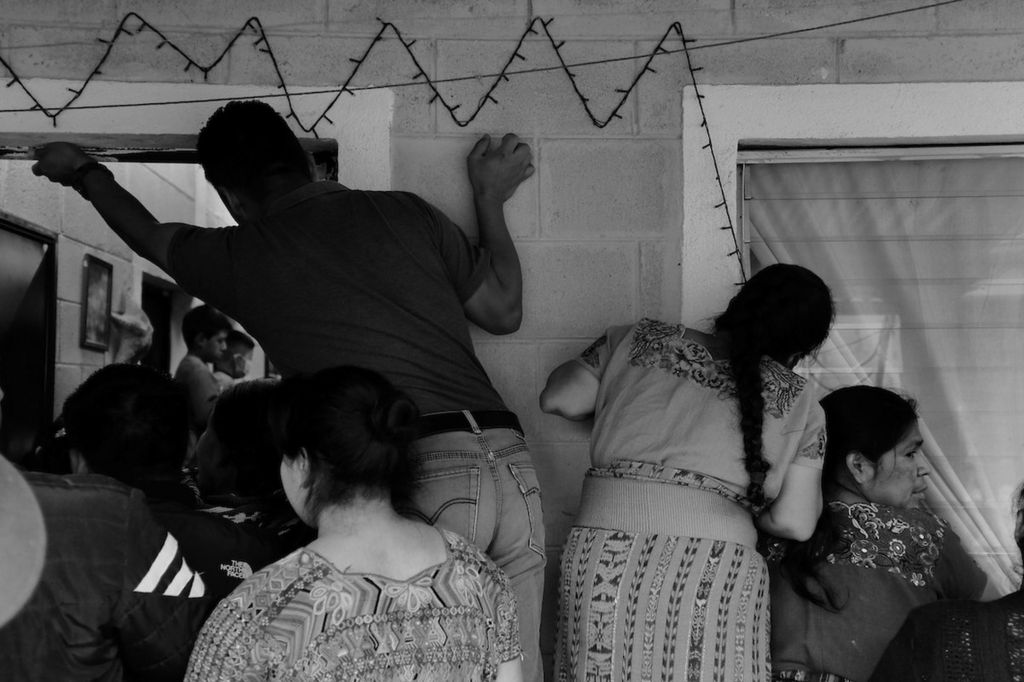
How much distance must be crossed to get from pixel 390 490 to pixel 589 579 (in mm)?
704

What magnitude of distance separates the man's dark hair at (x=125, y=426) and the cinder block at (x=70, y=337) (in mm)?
2033

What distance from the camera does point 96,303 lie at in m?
4.68

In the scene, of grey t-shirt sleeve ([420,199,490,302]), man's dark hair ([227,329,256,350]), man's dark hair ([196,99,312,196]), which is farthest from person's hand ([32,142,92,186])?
man's dark hair ([227,329,256,350])

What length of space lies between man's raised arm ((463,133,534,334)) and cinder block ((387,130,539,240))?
0.03 meters

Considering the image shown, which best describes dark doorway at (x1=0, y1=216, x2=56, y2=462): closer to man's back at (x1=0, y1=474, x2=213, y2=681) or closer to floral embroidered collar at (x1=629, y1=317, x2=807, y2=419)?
man's back at (x1=0, y1=474, x2=213, y2=681)

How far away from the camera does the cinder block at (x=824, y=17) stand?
3.10 m

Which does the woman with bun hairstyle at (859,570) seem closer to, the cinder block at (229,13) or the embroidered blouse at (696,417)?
the embroidered blouse at (696,417)

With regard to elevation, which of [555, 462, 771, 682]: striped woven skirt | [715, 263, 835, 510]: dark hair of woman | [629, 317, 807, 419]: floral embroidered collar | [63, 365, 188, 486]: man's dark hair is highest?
[715, 263, 835, 510]: dark hair of woman

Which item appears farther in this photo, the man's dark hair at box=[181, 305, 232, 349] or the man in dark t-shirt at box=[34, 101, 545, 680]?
the man's dark hair at box=[181, 305, 232, 349]

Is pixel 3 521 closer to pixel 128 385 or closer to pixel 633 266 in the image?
pixel 128 385

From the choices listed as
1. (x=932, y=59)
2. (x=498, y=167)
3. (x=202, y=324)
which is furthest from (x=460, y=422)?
(x=202, y=324)

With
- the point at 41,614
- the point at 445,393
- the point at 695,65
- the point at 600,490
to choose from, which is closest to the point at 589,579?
the point at 600,490

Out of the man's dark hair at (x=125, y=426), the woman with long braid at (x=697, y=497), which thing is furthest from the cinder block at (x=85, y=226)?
the woman with long braid at (x=697, y=497)

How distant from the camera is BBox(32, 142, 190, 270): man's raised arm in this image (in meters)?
2.54
